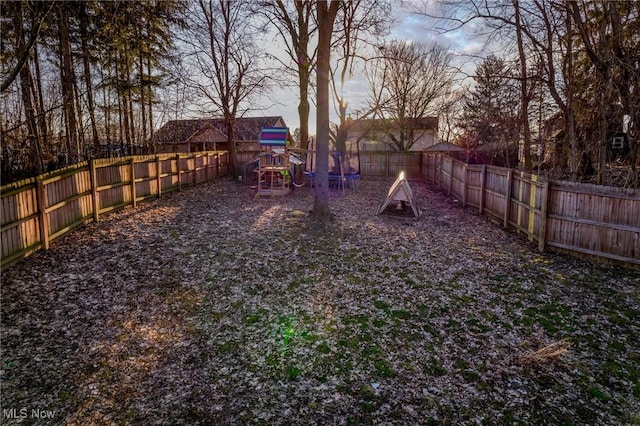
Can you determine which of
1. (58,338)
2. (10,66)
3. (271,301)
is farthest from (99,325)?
(10,66)

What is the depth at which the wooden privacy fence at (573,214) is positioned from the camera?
6.13 meters

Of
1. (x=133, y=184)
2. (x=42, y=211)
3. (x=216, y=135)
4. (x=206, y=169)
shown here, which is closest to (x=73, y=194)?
(x=42, y=211)

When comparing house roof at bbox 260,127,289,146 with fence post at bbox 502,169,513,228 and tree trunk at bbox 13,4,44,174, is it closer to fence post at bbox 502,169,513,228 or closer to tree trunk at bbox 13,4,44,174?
tree trunk at bbox 13,4,44,174

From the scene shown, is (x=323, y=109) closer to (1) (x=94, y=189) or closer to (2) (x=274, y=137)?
(2) (x=274, y=137)

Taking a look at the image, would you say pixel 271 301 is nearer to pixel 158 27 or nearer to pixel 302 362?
pixel 302 362

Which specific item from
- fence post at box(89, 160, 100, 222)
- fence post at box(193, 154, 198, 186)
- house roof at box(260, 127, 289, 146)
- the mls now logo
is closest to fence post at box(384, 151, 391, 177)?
house roof at box(260, 127, 289, 146)

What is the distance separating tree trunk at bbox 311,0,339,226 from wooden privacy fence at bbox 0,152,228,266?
5076 mm

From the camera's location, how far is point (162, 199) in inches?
465

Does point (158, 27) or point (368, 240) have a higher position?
point (158, 27)

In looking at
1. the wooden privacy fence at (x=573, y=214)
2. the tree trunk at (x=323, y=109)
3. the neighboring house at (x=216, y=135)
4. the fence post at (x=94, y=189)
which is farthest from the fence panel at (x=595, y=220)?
the neighboring house at (x=216, y=135)

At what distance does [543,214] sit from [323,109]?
516 centimetres

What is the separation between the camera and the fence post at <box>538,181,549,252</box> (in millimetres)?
7004

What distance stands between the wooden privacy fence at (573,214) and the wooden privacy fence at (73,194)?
905 cm

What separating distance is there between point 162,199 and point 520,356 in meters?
10.8
